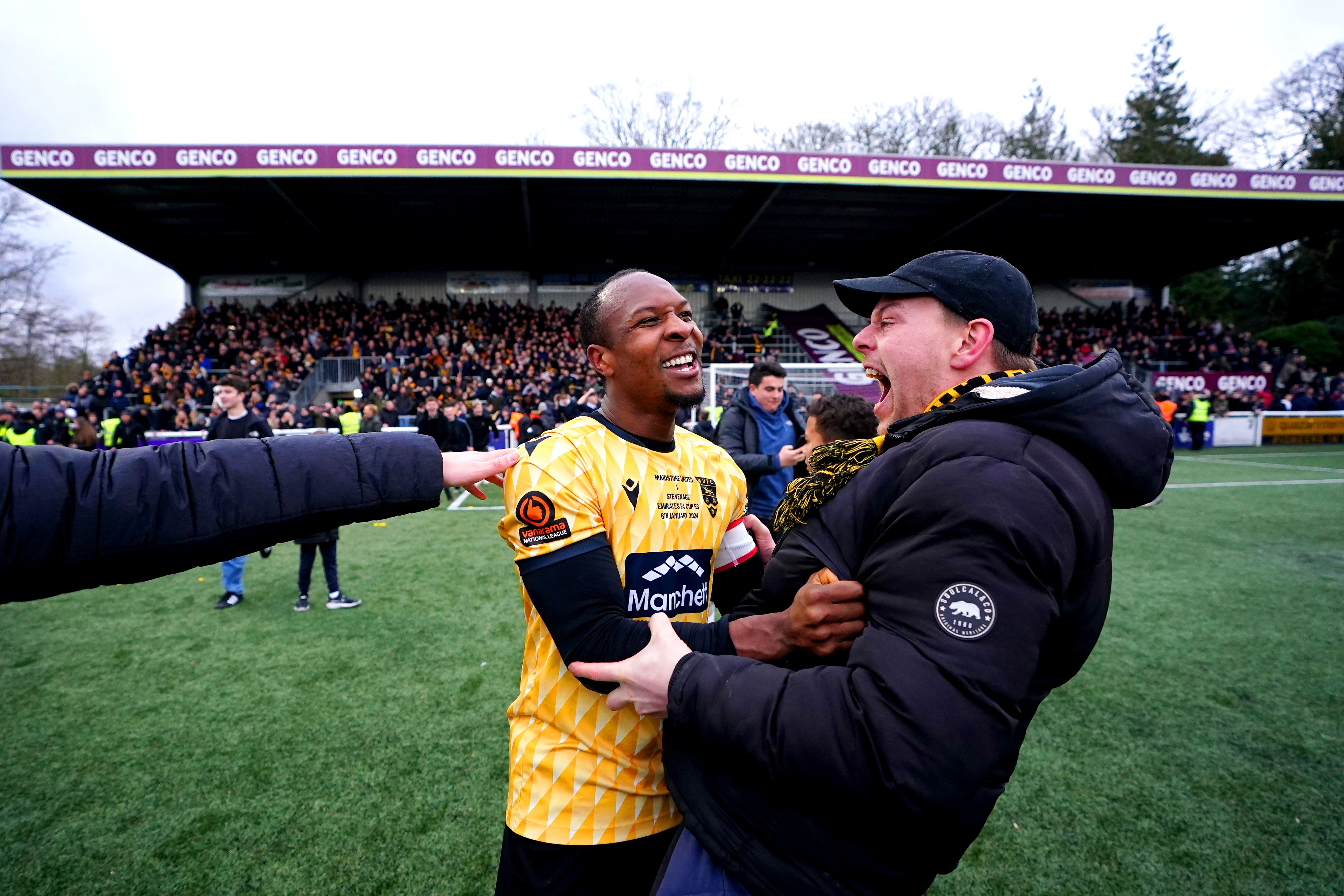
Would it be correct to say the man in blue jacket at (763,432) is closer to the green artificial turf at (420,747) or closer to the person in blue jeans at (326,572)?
Answer: the green artificial turf at (420,747)

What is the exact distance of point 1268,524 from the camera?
942 cm

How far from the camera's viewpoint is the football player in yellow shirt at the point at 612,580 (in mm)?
1525

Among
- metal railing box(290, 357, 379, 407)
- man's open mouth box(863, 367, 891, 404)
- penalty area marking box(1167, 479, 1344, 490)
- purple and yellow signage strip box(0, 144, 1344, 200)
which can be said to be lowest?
penalty area marking box(1167, 479, 1344, 490)

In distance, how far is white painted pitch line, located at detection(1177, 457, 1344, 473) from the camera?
48.1 ft

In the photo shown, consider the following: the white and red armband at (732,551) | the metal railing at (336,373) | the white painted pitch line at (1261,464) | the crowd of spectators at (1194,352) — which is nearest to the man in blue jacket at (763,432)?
the white and red armband at (732,551)

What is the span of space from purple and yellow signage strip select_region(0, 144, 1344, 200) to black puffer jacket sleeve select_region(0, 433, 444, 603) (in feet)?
67.1

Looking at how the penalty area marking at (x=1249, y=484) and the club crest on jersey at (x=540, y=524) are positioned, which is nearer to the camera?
the club crest on jersey at (x=540, y=524)

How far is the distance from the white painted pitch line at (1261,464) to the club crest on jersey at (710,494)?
61.3 feet

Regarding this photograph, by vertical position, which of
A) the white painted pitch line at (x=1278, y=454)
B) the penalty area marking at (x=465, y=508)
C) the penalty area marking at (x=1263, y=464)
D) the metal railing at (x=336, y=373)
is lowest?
the white painted pitch line at (x=1278, y=454)

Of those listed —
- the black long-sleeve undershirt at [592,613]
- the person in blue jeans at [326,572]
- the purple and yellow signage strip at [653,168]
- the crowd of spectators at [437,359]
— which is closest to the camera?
the black long-sleeve undershirt at [592,613]

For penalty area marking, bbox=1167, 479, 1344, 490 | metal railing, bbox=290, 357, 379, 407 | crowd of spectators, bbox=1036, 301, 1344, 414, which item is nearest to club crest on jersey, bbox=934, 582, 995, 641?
penalty area marking, bbox=1167, 479, 1344, 490

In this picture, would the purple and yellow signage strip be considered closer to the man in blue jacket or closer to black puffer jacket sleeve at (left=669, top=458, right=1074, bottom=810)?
the man in blue jacket

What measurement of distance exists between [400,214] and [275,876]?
24.1 meters

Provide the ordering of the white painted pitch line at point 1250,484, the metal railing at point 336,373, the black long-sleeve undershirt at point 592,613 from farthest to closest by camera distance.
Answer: the metal railing at point 336,373 → the white painted pitch line at point 1250,484 → the black long-sleeve undershirt at point 592,613
